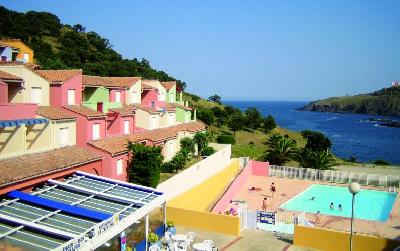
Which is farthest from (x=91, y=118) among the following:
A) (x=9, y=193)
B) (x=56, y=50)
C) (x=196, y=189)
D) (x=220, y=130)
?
(x=56, y=50)

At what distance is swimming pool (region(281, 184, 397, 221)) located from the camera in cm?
3672

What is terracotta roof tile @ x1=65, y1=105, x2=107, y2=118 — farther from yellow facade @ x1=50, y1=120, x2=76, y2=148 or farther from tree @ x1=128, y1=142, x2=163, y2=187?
tree @ x1=128, y1=142, x2=163, y2=187

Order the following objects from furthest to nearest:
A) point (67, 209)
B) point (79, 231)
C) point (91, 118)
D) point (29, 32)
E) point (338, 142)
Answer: point (338, 142) < point (29, 32) < point (91, 118) < point (67, 209) < point (79, 231)

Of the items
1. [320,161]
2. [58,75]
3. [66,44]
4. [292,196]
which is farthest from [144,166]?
[66,44]

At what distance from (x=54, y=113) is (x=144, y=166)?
7529 mm

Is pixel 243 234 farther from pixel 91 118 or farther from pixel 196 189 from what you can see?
pixel 91 118

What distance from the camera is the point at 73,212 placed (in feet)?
60.0

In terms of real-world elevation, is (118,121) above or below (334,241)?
above

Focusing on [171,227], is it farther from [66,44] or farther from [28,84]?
[66,44]

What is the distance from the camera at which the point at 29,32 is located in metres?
88.9

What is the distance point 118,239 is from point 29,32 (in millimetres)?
80280

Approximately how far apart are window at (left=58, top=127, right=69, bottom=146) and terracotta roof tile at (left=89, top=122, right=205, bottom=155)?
185 cm

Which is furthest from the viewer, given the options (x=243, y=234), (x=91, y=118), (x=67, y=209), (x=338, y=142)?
(x=338, y=142)

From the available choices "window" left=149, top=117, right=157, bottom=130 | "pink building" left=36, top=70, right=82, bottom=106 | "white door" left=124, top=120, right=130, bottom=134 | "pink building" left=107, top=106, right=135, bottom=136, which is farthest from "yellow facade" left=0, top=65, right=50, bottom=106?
"window" left=149, top=117, right=157, bottom=130
